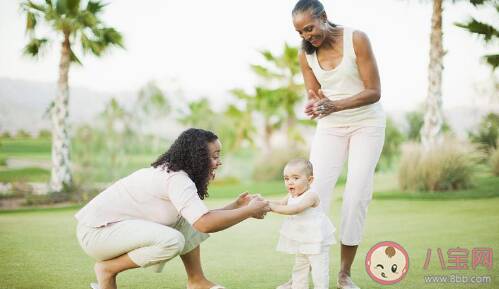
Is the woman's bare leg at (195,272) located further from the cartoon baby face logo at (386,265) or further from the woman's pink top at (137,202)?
the cartoon baby face logo at (386,265)

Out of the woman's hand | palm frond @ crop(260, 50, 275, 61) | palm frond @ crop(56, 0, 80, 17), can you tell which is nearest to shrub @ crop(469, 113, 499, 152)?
palm frond @ crop(260, 50, 275, 61)

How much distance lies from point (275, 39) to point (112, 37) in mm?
8457

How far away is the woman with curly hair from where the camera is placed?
279 centimetres

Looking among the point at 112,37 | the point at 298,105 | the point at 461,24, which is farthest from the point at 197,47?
the point at 461,24

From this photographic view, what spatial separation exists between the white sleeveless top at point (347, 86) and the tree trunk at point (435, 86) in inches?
302

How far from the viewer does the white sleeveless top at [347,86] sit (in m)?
3.24

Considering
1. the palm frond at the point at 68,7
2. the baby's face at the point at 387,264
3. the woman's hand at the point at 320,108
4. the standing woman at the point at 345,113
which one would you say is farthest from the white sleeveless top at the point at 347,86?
the palm frond at the point at 68,7

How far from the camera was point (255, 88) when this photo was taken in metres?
18.8

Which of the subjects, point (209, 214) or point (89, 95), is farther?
point (89, 95)

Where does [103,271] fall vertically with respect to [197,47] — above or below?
below

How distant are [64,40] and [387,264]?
8482 mm

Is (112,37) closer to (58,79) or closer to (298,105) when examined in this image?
(58,79)

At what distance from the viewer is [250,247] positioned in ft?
15.9

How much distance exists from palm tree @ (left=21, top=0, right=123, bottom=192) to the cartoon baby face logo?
788cm
